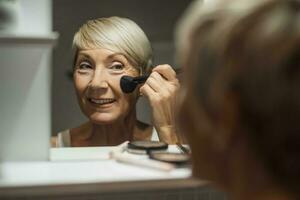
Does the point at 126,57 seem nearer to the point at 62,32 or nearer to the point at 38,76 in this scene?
the point at 62,32

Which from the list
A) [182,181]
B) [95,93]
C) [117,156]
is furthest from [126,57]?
[182,181]

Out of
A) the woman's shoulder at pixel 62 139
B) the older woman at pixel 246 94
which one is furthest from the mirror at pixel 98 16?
the older woman at pixel 246 94

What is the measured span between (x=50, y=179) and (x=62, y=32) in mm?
416

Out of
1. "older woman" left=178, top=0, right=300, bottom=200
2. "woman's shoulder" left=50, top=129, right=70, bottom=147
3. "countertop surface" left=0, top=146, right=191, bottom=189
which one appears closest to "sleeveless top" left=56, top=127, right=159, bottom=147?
"woman's shoulder" left=50, top=129, right=70, bottom=147

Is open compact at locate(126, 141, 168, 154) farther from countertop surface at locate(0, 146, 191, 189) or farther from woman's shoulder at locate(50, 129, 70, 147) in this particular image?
woman's shoulder at locate(50, 129, 70, 147)

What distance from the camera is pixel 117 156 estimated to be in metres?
0.79

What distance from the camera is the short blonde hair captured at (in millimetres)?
1064

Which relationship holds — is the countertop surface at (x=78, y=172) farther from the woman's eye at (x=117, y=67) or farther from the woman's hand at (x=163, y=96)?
the woman's eye at (x=117, y=67)

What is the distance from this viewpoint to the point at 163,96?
997mm

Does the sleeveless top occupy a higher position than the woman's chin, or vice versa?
the woman's chin

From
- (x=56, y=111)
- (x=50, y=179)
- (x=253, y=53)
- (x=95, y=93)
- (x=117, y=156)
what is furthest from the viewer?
(x=95, y=93)

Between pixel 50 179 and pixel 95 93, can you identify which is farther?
pixel 95 93

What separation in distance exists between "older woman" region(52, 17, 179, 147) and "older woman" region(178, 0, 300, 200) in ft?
1.75

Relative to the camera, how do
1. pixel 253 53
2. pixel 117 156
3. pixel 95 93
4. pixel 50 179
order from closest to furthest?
pixel 253 53, pixel 50 179, pixel 117 156, pixel 95 93
